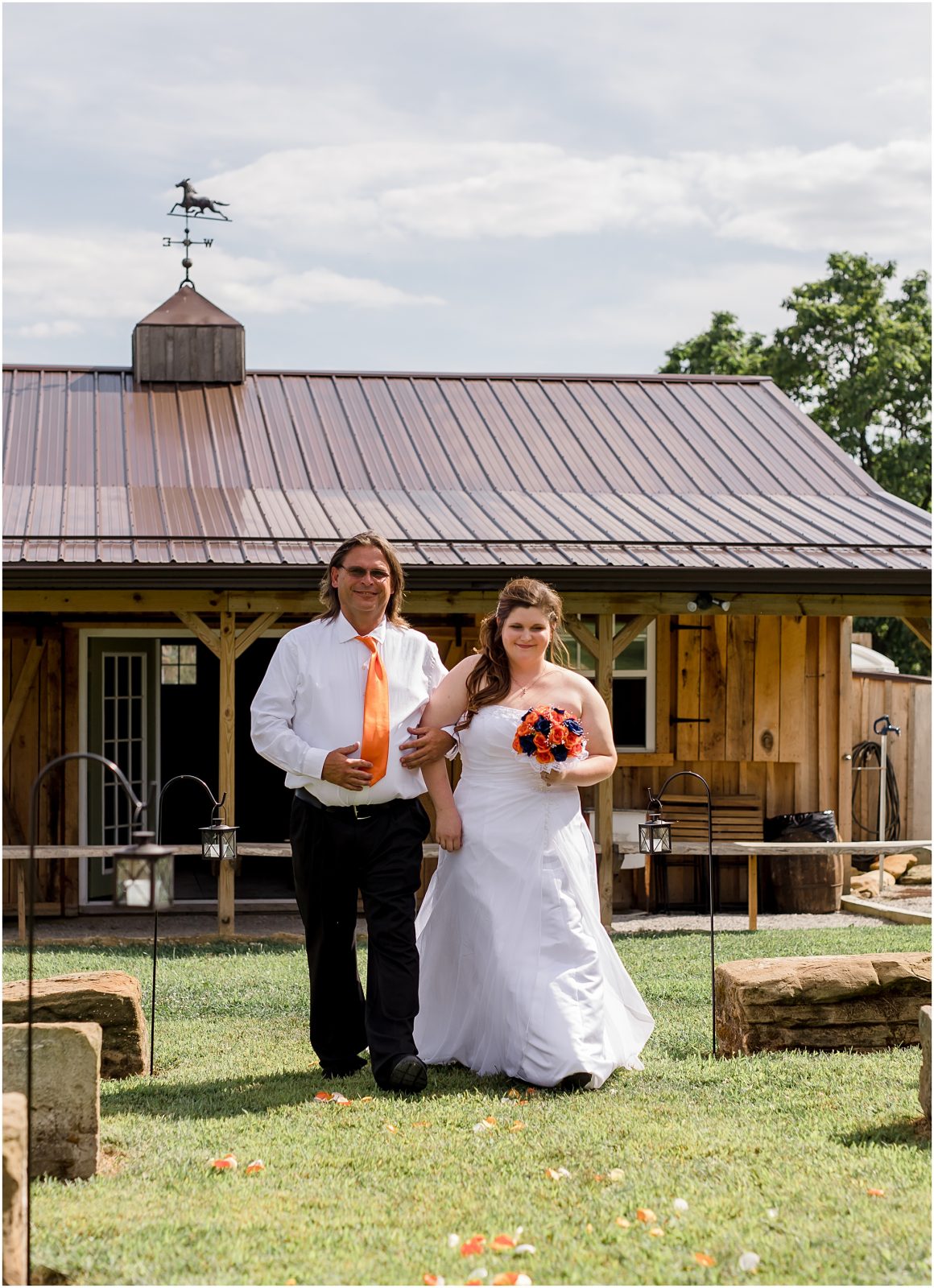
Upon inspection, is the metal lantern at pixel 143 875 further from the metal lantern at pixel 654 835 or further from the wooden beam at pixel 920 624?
the wooden beam at pixel 920 624

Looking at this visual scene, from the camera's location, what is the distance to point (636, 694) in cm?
1209

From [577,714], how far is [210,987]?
3.33 metres

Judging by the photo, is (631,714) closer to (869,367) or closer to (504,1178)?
(504,1178)

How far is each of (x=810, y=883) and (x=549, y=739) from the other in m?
7.08

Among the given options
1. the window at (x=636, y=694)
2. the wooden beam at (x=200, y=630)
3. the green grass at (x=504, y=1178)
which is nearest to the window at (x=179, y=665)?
the window at (x=636, y=694)

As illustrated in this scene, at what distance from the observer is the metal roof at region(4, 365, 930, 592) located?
10344 millimetres

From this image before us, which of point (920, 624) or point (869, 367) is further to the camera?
point (869, 367)

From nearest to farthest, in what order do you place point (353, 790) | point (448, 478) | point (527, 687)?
1. point (353, 790)
2. point (527, 687)
3. point (448, 478)

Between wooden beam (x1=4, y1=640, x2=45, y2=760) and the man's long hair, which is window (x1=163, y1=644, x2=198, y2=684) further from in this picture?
the man's long hair

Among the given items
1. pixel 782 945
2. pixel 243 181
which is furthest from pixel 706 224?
pixel 782 945

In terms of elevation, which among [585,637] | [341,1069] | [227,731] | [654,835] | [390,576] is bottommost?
[341,1069]

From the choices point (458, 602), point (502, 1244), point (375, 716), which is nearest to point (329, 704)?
point (375, 716)

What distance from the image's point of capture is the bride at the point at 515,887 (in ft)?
17.1

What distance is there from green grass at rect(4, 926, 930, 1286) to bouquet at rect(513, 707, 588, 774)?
121 cm
